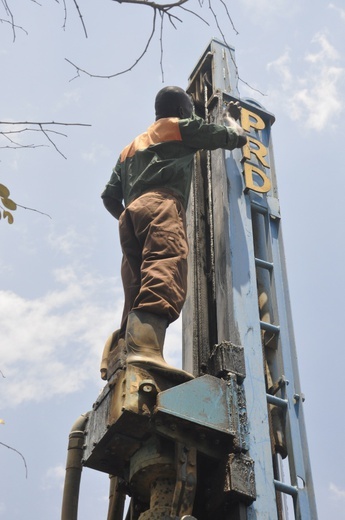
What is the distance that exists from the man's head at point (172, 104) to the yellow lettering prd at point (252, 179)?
0.75m

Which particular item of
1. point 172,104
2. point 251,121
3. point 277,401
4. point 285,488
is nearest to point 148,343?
point 277,401

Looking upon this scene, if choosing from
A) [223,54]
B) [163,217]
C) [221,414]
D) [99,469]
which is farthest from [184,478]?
[223,54]

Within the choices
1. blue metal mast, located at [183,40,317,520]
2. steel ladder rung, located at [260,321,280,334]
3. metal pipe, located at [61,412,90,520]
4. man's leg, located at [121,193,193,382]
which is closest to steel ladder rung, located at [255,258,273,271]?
blue metal mast, located at [183,40,317,520]

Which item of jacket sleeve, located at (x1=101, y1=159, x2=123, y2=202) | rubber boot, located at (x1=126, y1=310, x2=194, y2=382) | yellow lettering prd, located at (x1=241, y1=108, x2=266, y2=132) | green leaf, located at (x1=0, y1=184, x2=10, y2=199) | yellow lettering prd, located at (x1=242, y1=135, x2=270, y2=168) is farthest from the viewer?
yellow lettering prd, located at (x1=241, y1=108, x2=266, y2=132)

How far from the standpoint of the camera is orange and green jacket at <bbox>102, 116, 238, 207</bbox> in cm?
598

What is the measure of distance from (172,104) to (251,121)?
131 cm

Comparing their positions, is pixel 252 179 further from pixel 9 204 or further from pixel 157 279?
pixel 9 204

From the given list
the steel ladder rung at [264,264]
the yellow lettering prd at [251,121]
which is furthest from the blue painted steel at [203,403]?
the yellow lettering prd at [251,121]

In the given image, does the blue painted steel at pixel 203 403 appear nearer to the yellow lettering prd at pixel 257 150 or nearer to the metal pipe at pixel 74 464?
the metal pipe at pixel 74 464

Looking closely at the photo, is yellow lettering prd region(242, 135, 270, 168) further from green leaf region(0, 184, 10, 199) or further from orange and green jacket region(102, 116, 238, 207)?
green leaf region(0, 184, 10, 199)

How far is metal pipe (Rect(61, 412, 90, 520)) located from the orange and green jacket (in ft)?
5.57

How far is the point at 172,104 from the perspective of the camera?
6359 millimetres

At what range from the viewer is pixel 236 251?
6.13m

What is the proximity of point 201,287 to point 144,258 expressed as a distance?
795mm
